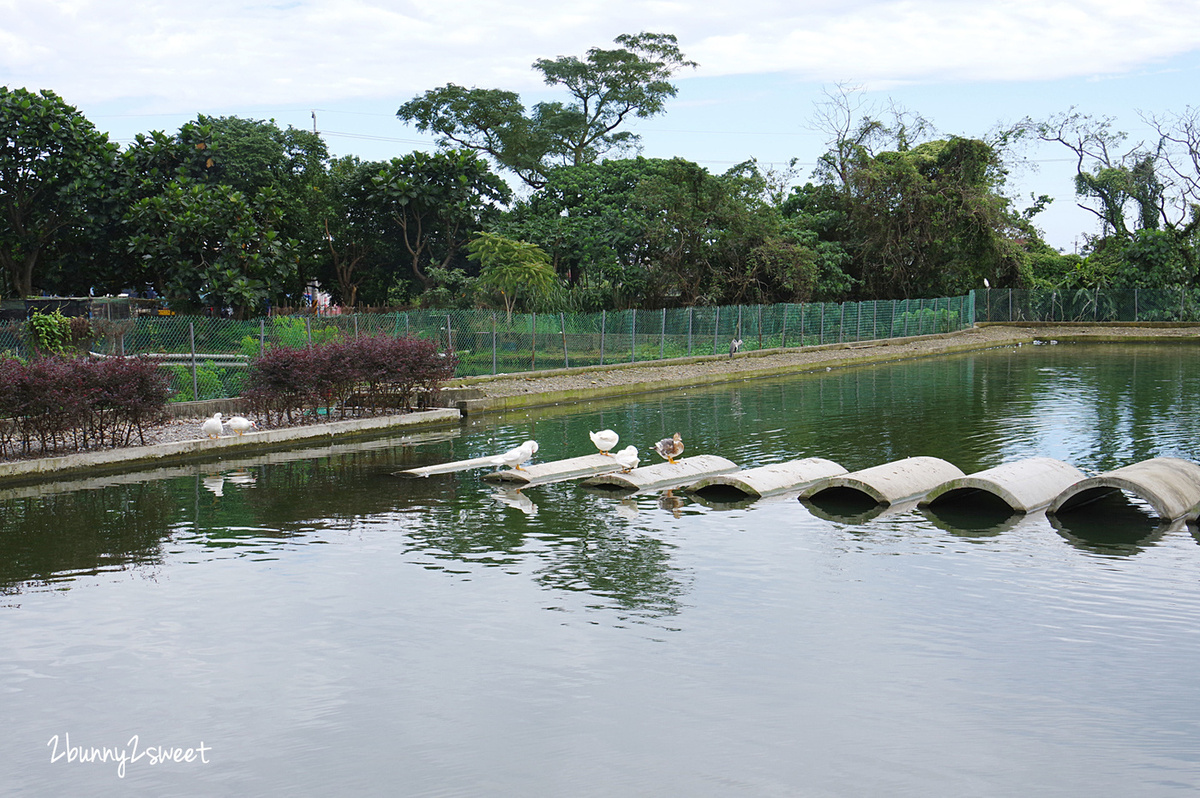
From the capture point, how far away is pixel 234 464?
53.2ft

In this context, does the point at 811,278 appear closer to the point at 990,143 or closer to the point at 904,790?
the point at 990,143

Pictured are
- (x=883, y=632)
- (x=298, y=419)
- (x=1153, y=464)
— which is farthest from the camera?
(x=298, y=419)

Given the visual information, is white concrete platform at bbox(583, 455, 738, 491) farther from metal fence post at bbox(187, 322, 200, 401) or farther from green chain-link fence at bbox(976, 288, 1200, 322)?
green chain-link fence at bbox(976, 288, 1200, 322)

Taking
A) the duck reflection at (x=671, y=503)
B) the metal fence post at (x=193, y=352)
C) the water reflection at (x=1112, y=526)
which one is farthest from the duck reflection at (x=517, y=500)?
the metal fence post at (x=193, y=352)

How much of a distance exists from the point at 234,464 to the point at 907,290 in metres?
38.8

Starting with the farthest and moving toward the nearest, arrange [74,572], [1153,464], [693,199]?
[693,199] → [1153,464] → [74,572]

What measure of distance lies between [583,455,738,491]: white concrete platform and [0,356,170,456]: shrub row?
7.35 meters

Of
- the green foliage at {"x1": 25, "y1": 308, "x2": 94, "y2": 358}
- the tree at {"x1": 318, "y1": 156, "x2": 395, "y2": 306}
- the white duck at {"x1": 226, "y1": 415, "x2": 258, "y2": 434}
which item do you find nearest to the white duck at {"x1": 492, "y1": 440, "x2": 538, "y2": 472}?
the white duck at {"x1": 226, "y1": 415, "x2": 258, "y2": 434}

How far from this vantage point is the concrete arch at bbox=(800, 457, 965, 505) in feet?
40.0

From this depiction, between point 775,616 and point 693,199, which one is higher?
point 693,199

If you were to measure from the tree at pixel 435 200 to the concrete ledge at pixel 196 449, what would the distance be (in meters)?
24.4

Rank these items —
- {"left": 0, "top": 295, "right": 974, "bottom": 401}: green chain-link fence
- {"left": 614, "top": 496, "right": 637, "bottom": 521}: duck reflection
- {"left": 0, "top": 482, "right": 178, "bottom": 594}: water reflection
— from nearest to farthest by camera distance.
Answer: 1. {"left": 0, "top": 482, "right": 178, "bottom": 594}: water reflection
2. {"left": 614, "top": 496, "right": 637, "bottom": 521}: duck reflection
3. {"left": 0, "top": 295, "right": 974, "bottom": 401}: green chain-link fence

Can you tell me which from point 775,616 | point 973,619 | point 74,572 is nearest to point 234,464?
point 74,572

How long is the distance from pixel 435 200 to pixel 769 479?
33.6 meters
